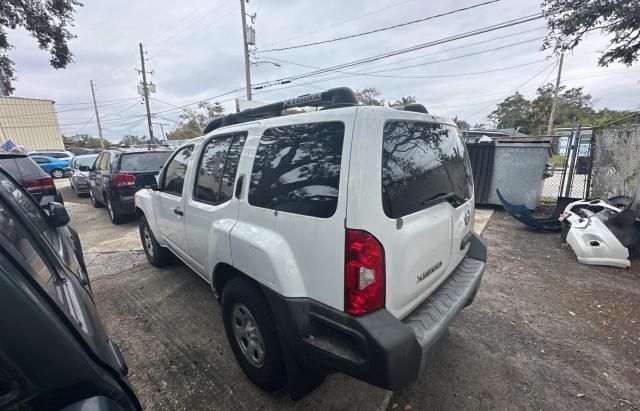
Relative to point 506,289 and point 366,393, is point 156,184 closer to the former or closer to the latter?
point 366,393

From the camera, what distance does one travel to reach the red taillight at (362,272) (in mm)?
1454

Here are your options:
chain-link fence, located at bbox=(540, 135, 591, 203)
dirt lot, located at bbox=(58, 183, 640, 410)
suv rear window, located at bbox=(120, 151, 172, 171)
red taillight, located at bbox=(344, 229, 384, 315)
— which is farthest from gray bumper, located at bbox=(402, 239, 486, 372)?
suv rear window, located at bbox=(120, 151, 172, 171)

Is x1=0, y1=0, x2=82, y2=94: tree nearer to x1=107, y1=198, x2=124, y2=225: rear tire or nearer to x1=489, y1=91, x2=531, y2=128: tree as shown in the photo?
x1=107, y1=198, x2=124, y2=225: rear tire

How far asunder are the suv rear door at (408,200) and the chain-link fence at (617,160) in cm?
456

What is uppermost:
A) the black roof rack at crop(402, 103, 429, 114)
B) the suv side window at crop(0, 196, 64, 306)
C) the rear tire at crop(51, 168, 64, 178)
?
the black roof rack at crop(402, 103, 429, 114)

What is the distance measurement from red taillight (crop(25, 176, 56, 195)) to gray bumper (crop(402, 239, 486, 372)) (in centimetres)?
632

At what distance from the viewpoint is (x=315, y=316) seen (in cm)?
159

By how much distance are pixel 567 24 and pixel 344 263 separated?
31.5ft

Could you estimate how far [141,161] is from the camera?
6.54m

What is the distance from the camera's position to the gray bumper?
1.63 meters

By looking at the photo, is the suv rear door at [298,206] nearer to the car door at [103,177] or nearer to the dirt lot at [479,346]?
the dirt lot at [479,346]

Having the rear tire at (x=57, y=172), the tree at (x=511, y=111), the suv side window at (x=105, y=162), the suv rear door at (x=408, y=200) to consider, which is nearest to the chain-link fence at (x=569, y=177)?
the suv rear door at (x=408, y=200)

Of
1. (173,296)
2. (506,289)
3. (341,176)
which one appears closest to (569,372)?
(506,289)

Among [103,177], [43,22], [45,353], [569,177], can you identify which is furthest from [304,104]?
[43,22]
